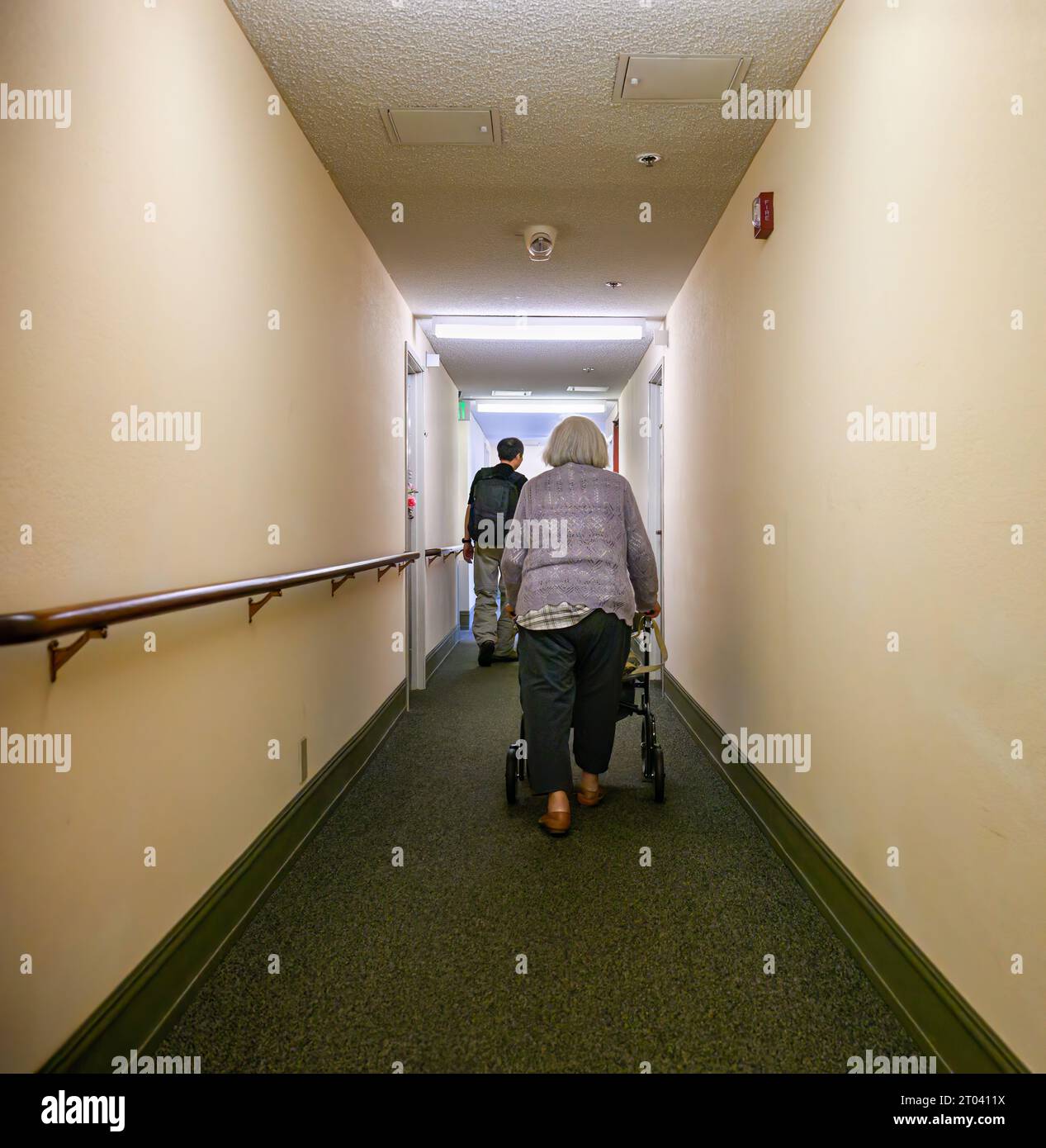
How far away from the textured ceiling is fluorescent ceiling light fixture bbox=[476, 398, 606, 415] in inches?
153

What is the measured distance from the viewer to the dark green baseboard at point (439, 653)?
5.34 metres

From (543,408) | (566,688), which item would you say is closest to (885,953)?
(566,688)

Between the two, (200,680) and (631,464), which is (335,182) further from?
(631,464)

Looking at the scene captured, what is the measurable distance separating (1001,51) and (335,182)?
2444 mm

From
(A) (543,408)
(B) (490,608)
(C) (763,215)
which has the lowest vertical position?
(B) (490,608)

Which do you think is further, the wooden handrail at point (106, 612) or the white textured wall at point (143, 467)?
the white textured wall at point (143, 467)

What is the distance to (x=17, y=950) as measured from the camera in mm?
1148

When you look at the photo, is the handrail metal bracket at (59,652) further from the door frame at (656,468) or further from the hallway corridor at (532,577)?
the door frame at (656,468)

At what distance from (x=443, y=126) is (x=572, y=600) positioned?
1723mm

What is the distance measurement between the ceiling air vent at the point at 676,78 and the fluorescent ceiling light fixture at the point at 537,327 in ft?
8.50

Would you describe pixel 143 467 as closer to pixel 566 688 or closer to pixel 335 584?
pixel 335 584

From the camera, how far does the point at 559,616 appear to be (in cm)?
267

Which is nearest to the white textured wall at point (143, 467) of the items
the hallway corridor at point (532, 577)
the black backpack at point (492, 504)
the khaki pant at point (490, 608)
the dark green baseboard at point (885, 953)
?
the hallway corridor at point (532, 577)
